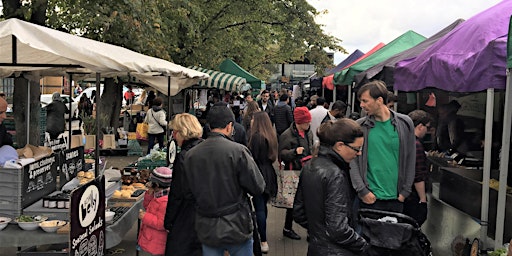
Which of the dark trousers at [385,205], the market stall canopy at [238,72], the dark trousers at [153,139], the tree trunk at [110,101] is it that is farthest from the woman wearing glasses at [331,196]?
the market stall canopy at [238,72]

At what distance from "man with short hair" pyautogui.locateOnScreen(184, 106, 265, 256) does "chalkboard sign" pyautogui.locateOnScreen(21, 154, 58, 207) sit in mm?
2401

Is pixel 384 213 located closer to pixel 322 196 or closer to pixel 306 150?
pixel 322 196

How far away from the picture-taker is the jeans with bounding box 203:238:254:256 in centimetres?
414

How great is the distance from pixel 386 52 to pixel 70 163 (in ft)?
26.9

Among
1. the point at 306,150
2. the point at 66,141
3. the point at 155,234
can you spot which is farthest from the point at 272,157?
the point at 66,141

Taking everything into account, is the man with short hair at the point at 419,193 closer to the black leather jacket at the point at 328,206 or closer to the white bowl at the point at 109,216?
the black leather jacket at the point at 328,206

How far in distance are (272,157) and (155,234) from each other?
2032 mm

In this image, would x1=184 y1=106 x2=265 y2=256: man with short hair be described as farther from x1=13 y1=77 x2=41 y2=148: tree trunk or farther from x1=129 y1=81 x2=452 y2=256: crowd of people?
x1=13 y1=77 x2=41 y2=148: tree trunk

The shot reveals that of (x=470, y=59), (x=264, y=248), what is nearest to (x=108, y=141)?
(x=264, y=248)

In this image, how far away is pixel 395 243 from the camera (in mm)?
3963

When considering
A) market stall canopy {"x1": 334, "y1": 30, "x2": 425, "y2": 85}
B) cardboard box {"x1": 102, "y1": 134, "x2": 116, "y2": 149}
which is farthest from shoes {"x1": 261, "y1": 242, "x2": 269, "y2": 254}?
cardboard box {"x1": 102, "y1": 134, "x2": 116, "y2": 149}

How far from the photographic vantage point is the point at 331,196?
11.1 feet

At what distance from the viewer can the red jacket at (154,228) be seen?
489 centimetres

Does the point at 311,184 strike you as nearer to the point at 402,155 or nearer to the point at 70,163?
the point at 402,155
